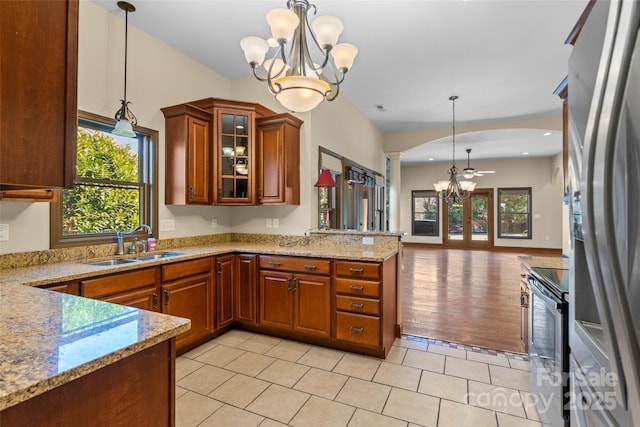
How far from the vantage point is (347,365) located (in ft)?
8.62

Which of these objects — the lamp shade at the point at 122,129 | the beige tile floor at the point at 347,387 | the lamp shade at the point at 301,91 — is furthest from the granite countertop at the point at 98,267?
the lamp shade at the point at 301,91

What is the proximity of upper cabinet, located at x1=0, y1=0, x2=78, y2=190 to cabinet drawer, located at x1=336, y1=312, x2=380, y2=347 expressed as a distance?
237 cm

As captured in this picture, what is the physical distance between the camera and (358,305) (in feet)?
9.07

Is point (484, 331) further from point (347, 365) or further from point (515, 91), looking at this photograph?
point (515, 91)

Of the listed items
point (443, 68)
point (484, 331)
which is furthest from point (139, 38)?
point (484, 331)

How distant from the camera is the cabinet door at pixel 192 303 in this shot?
103 inches

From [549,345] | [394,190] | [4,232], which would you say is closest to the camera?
[549,345]

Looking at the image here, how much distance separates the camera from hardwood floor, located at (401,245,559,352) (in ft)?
10.7

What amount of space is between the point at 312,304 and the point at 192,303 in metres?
1.09

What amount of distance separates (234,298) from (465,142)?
6.48 m

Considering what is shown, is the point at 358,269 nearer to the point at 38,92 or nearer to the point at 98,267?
the point at 98,267

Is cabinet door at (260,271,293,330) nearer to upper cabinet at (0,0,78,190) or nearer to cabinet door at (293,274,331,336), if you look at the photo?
cabinet door at (293,274,331,336)

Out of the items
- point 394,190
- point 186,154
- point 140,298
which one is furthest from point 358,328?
point 394,190

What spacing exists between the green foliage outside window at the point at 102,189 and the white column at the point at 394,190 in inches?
200
